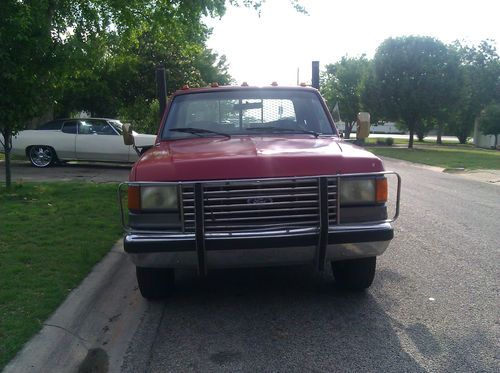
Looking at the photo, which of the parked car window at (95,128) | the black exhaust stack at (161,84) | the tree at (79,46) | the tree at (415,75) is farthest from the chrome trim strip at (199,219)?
the tree at (415,75)

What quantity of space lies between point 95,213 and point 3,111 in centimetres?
248

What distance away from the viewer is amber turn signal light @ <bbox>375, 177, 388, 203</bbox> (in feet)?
13.4

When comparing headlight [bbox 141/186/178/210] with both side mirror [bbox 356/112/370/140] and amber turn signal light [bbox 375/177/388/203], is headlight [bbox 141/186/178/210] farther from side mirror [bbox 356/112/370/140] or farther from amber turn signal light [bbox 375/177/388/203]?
side mirror [bbox 356/112/370/140]

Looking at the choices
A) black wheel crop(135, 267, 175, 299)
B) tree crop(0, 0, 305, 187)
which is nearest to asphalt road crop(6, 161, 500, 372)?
black wheel crop(135, 267, 175, 299)

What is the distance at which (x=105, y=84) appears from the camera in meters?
22.1

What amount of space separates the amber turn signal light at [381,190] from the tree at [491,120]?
45.6 m

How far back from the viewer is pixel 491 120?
45750mm

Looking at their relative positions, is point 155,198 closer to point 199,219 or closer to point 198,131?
point 199,219

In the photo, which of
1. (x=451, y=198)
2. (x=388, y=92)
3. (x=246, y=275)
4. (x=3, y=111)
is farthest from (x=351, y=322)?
(x=388, y=92)

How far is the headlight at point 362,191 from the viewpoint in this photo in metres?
4.03

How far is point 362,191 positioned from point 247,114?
182 centimetres

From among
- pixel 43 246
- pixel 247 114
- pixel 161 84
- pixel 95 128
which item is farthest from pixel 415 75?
pixel 43 246

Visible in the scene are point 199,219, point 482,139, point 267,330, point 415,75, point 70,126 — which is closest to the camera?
point 199,219

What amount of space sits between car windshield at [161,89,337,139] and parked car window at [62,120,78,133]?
10.8 m
